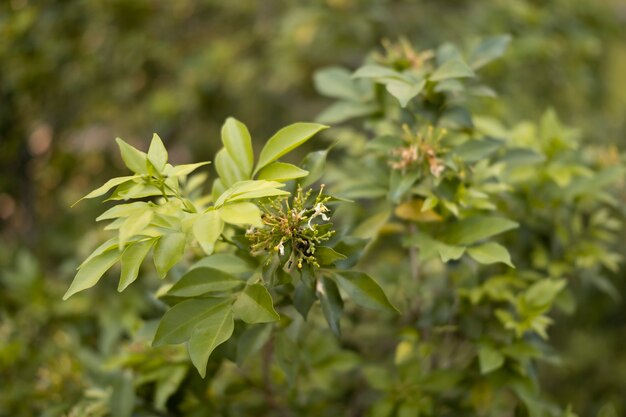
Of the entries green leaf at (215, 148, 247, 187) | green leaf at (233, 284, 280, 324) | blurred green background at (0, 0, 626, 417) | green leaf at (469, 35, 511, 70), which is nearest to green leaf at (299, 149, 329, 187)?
green leaf at (215, 148, 247, 187)

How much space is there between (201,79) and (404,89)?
1861 mm

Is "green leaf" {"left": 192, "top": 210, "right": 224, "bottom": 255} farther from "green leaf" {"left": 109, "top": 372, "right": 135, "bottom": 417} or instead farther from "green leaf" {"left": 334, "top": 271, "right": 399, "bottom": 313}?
"green leaf" {"left": 109, "top": 372, "right": 135, "bottom": 417}

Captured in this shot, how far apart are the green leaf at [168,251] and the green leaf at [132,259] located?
23 millimetres

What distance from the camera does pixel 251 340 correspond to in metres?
1.20

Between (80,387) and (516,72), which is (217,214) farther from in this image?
(516,72)

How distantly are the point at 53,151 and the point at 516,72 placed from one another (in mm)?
1981

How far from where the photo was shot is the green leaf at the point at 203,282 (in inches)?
40.2

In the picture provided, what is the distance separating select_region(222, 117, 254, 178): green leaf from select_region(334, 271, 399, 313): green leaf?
→ 0.24 metres

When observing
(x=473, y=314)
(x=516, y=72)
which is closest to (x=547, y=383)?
(x=516, y=72)

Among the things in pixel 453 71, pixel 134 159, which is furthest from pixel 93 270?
pixel 453 71

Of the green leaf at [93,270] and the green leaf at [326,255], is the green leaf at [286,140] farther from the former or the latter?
the green leaf at [93,270]

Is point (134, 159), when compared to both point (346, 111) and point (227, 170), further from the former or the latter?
point (346, 111)

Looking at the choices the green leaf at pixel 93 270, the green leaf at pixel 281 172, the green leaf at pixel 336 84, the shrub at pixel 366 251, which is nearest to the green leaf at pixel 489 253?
the shrub at pixel 366 251

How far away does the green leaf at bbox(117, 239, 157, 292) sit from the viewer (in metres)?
0.92
